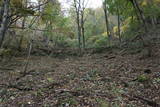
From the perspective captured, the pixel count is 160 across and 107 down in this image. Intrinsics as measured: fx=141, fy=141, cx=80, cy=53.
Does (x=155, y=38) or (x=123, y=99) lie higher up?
(x=155, y=38)

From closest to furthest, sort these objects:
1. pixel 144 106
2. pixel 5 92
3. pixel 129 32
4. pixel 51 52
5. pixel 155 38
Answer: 1. pixel 144 106
2. pixel 5 92
3. pixel 155 38
4. pixel 129 32
5. pixel 51 52

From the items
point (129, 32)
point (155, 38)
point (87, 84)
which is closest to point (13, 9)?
point (87, 84)

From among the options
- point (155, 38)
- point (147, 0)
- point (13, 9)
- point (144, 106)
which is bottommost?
point (144, 106)

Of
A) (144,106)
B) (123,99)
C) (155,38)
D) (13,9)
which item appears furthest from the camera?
(155,38)

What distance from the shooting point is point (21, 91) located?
5227mm

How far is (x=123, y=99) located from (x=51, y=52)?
1599 centimetres

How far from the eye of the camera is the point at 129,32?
56.7 feet

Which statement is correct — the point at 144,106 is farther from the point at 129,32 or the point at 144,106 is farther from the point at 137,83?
the point at 129,32

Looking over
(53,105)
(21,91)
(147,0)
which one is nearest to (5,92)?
(21,91)

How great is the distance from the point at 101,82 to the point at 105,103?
2038 mm

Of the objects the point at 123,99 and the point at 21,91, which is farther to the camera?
the point at 21,91

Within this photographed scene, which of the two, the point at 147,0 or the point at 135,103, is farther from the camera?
the point at 147,0

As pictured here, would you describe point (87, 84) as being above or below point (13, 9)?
below

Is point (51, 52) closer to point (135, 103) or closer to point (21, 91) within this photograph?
point (21, 91)
